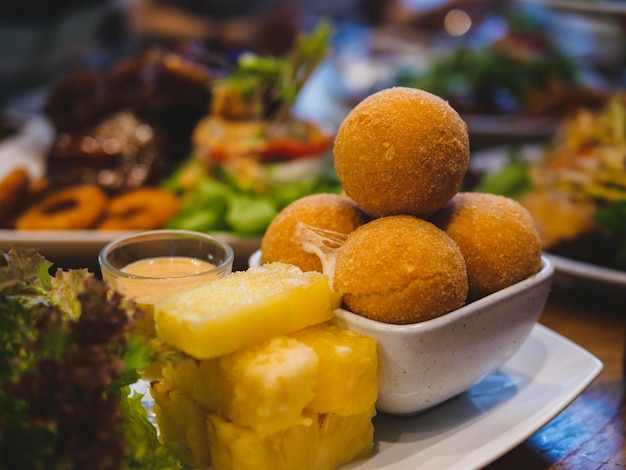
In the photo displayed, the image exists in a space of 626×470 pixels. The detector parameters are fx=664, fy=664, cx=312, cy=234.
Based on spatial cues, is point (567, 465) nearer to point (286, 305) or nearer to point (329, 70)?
point (286, 305)

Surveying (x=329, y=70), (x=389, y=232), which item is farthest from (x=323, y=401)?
(x=329, y=70)

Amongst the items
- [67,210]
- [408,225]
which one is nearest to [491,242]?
[408,225]

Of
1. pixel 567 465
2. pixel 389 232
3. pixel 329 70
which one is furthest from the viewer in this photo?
pixel 329 70

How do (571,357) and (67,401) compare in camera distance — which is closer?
(67,401)

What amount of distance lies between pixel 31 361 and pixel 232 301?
33 cm

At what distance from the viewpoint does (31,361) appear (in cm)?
104

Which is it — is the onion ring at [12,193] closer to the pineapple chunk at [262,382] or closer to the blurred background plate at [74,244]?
the blurred background plate at [74,244]

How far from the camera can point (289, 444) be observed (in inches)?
44.1

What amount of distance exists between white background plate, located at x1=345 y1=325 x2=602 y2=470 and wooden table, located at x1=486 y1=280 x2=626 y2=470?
82 mm

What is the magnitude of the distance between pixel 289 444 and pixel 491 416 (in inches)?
19.9

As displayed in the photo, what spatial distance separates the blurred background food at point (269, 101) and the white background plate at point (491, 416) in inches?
44.2

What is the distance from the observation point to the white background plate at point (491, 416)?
126cm

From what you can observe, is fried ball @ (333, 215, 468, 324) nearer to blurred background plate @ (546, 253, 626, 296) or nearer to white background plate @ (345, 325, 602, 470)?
white background plate @ (345, 325, 602, 470)

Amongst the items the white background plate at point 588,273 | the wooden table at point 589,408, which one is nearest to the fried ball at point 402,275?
the wooden table at point 589,408
